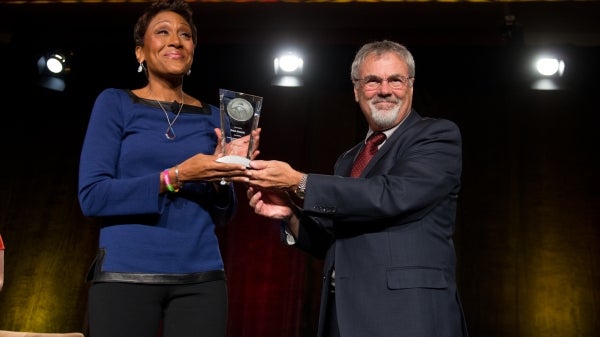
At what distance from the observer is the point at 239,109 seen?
1.54 metres

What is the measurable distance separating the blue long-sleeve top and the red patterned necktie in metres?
0.47

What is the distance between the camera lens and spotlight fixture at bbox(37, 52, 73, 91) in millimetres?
4363

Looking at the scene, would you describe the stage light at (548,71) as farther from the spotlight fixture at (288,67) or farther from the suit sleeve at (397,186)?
the suit sleeve at (397,186)

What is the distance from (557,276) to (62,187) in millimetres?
3359

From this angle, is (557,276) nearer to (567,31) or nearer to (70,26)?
(567,31)

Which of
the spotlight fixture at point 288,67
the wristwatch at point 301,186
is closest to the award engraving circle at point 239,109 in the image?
the wristwatch at point 301,186

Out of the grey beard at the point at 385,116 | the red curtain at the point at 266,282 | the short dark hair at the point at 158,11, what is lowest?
the red curtain at the point at 266,282

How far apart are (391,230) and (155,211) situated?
1.98 feet

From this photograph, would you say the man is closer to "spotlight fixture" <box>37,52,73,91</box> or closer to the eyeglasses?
the eyeglasses

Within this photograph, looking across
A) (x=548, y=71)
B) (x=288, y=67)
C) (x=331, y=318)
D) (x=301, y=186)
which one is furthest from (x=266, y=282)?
(x=301, y=186)

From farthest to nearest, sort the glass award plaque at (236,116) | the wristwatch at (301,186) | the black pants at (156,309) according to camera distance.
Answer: the wristwatch at (301,186)
the glass award plaque at (236,116)
the black pants at (156,309)

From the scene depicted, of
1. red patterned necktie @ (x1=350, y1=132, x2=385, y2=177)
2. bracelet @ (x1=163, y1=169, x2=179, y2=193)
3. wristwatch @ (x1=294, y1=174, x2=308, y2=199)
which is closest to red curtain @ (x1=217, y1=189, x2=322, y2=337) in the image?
red patterned necktie @ (x1=350, y1=132, x2=385, y2=177)

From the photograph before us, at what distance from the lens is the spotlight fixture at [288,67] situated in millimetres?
4277

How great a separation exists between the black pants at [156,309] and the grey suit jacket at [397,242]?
0.37 metres
